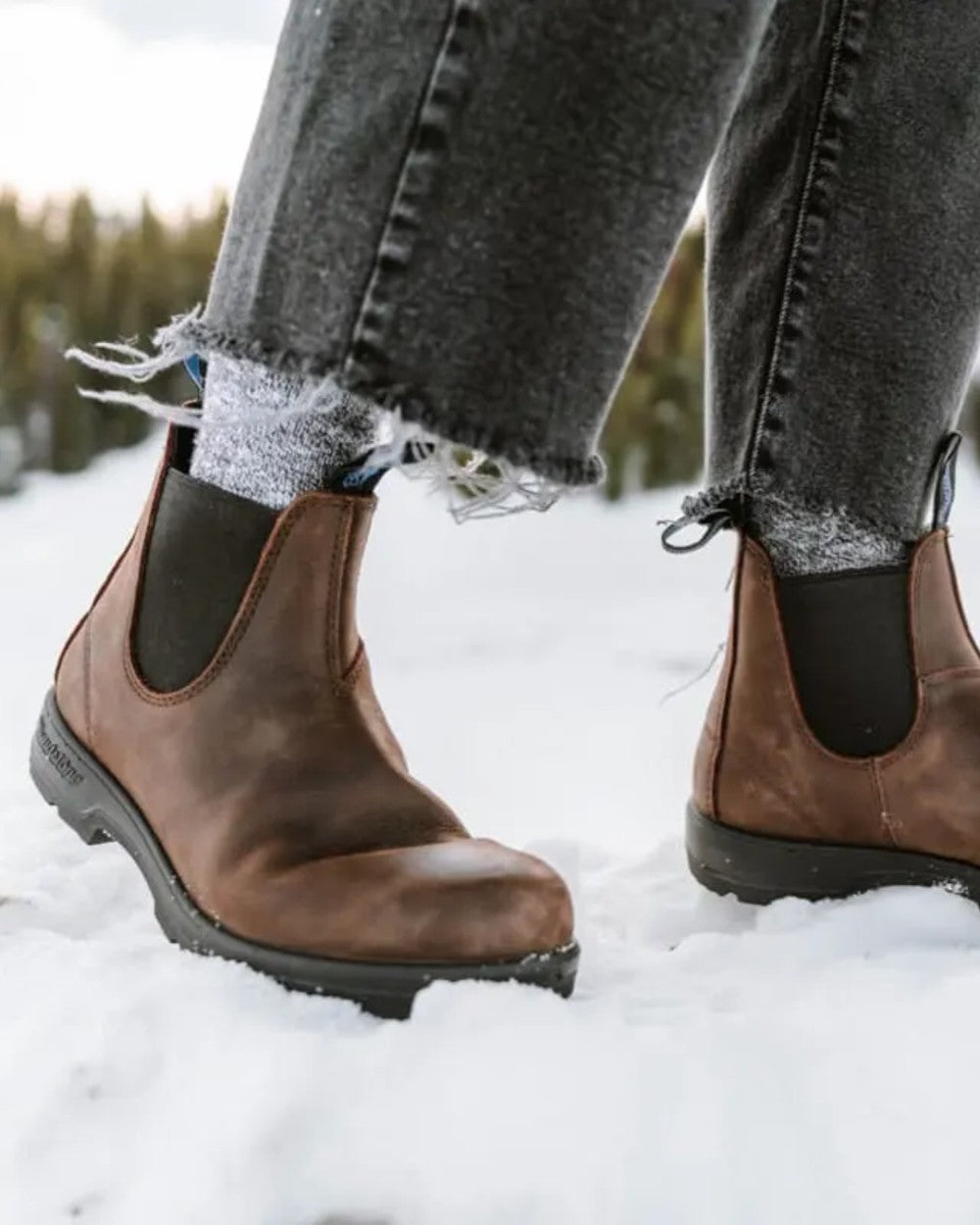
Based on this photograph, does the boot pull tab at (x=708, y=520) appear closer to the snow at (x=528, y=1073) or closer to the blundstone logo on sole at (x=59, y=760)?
the snow at (x=528, y=1073)

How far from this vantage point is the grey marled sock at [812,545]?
967 mm

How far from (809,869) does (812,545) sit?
0.74 ft

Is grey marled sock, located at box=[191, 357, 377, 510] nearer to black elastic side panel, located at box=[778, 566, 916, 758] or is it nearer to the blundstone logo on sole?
the blundstone logo on sole

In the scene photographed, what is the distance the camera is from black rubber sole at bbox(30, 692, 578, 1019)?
722mm

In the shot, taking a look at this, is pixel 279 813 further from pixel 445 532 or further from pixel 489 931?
pixel 445 532

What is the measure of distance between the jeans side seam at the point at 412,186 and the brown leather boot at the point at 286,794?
0.19 metres

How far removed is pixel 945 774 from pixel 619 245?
478mm

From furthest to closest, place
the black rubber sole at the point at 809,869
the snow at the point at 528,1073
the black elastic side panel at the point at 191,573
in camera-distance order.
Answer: the black rubber sole at the point at 809,869 < the black elastic side panel at the point at 191,573 < the snow at the point at 528,1073

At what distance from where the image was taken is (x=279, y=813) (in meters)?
0.78

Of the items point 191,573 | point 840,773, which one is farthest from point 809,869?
point 191,573

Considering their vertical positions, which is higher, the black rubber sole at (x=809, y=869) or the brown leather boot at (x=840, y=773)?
the brown leather boot at (x=840, y=773)

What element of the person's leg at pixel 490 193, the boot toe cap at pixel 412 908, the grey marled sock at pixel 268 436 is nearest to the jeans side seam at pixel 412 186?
the person's leg at pixel 490 193

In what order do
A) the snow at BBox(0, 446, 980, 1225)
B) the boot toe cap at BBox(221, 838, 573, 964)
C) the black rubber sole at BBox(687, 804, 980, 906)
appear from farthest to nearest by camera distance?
the black rubber sole at BBox(687, 804, 980, 906) < the boot toe cap at BBox(221, 838, 573, 964) < the snow at BBox(0, 446, 980, 1225)

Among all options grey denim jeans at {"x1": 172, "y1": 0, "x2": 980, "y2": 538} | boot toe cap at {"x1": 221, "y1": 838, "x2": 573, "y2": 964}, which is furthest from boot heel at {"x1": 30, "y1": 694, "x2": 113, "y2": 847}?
grey denim jeans at {"x1": 172, "y1": 0, "x2": 980, "y2": 538}
